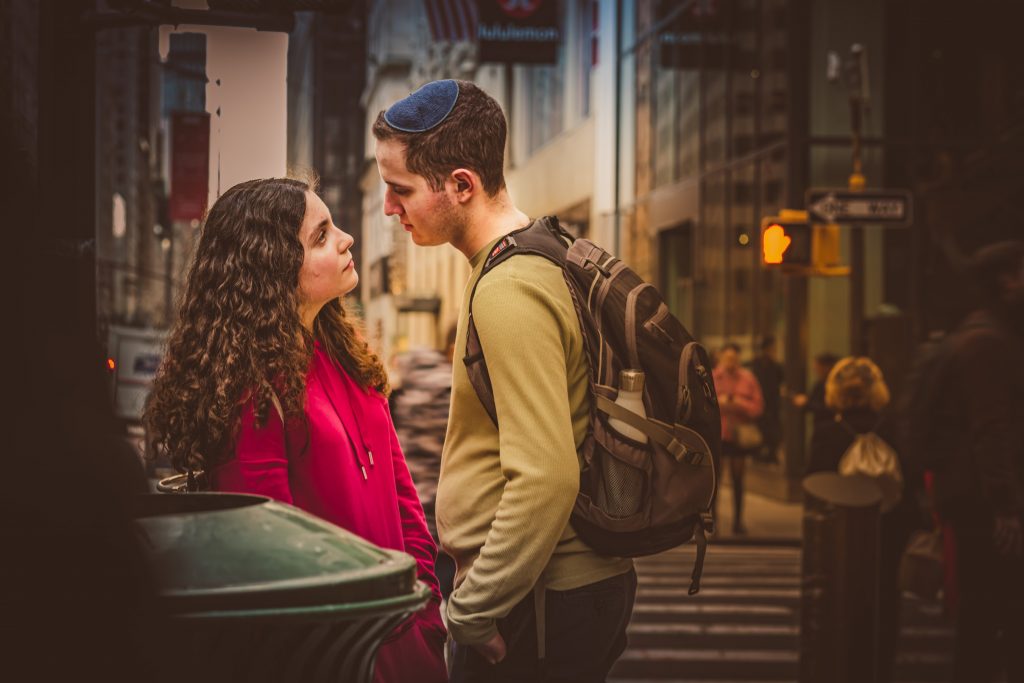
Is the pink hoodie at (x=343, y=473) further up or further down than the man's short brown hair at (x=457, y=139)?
further down

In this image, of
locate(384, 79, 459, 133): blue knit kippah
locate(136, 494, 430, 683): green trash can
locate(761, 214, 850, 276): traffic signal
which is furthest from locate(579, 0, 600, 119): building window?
locate(136, 494, 430, 683): green trash can

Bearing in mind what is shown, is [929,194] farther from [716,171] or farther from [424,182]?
[424,182]

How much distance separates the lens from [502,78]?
37781 millimetres

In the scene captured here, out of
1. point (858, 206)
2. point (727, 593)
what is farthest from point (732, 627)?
point (858, 206)

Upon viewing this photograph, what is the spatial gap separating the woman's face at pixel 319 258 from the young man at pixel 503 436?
0.15 meters

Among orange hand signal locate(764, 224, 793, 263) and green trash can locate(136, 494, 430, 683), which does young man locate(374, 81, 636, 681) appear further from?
orange hand signal locate(764, 224, 793, 263)

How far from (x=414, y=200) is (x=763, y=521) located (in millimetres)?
14559

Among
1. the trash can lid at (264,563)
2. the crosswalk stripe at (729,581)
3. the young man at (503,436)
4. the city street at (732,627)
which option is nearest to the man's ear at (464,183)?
the young man at (503,436)

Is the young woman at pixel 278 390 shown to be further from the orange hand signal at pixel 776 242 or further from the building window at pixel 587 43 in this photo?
the building window at pixel 587 43

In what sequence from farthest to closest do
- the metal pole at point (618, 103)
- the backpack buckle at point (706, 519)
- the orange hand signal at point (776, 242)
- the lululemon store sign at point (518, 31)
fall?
the metal pole at point (618, 103) → the lululemon store sign at point (518, 31) → the orange hand signal at point (776, 242) → the backpack buckle at point (706, 519)

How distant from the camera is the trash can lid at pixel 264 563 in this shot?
6.35ft

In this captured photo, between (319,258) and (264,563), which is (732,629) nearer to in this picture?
(319,258)

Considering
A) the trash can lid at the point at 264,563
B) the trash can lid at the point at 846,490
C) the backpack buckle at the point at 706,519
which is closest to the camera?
the trash can lid at the point at 264,563

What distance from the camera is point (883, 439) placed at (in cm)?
777
